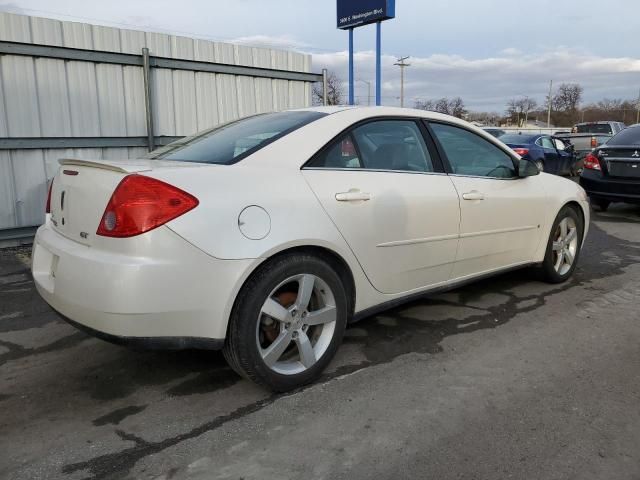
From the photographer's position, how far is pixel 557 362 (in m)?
3.40

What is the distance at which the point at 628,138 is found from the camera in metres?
8.94

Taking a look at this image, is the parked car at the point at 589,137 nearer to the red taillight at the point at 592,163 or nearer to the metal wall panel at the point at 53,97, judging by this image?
the red taillight at the point at 592,163

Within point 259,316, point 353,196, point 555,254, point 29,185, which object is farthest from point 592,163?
point 29,185

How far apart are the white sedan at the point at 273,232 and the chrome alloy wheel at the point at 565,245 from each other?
1044 mm

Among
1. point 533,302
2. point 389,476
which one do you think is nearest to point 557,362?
point 533,302

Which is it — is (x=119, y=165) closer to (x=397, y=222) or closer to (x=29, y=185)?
(x=397, y=222)

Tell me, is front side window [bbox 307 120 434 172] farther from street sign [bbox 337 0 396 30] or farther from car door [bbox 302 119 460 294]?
street sign [bbox 337 0 396 30]

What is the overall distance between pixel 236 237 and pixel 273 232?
201mm

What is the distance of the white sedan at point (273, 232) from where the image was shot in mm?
2521

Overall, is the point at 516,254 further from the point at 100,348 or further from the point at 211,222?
the point at 100,348

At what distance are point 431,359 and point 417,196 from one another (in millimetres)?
1033

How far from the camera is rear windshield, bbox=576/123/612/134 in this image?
2197 cm

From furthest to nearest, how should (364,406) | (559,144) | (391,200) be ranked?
(559,144), (391,200), (364,406)

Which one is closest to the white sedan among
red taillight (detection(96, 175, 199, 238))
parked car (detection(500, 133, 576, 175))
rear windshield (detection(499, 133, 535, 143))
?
red taillight (detection(96, 175, 199, 238))
